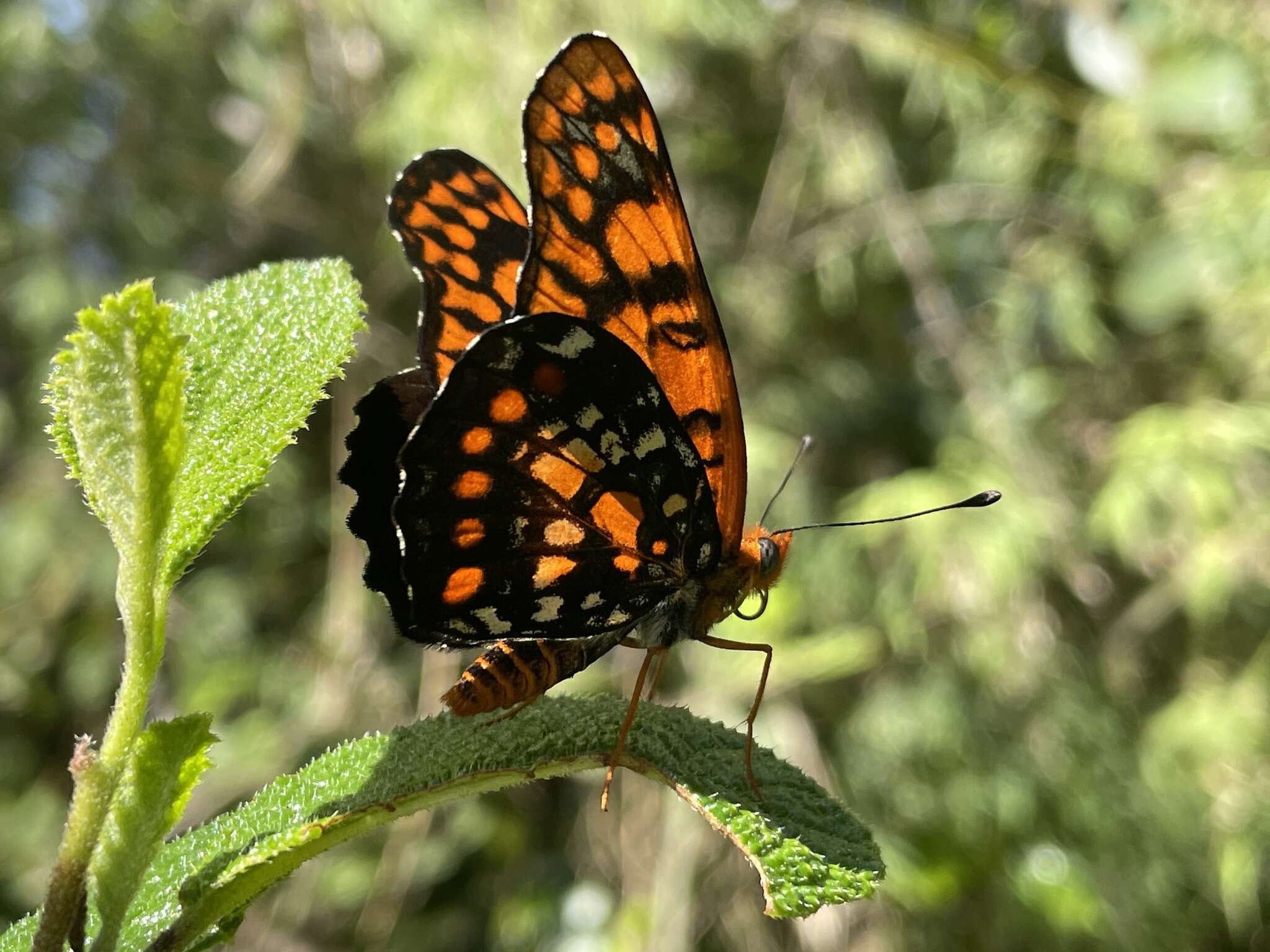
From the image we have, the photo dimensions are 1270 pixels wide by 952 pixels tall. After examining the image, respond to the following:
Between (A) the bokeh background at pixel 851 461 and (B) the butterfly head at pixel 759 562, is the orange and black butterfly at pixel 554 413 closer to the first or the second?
(B) the butterfly head at pixel 759 562

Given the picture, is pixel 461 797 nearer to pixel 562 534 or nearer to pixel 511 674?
pixel 511 674

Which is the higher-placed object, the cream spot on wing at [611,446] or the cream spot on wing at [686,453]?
the cream spot on wing at [611,446]

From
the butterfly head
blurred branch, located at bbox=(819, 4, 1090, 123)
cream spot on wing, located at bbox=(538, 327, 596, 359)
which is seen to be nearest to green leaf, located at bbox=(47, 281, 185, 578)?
cream spot on wing, located at bbox=(538, 327, 596, 359)

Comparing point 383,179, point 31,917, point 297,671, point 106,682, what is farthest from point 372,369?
point 31,917

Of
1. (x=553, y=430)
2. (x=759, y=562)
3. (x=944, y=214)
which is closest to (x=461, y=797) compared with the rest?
(x=553, y=430)

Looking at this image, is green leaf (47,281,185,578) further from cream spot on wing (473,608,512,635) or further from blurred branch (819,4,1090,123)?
blurred branch (819,4,1090,123)

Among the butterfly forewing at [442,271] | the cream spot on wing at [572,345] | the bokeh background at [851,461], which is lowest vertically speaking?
the bokeh background at [851,461]

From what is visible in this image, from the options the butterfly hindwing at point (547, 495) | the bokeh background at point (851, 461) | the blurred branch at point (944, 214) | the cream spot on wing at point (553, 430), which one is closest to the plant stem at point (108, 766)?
the butterfly hindwing at point (547, 495)
